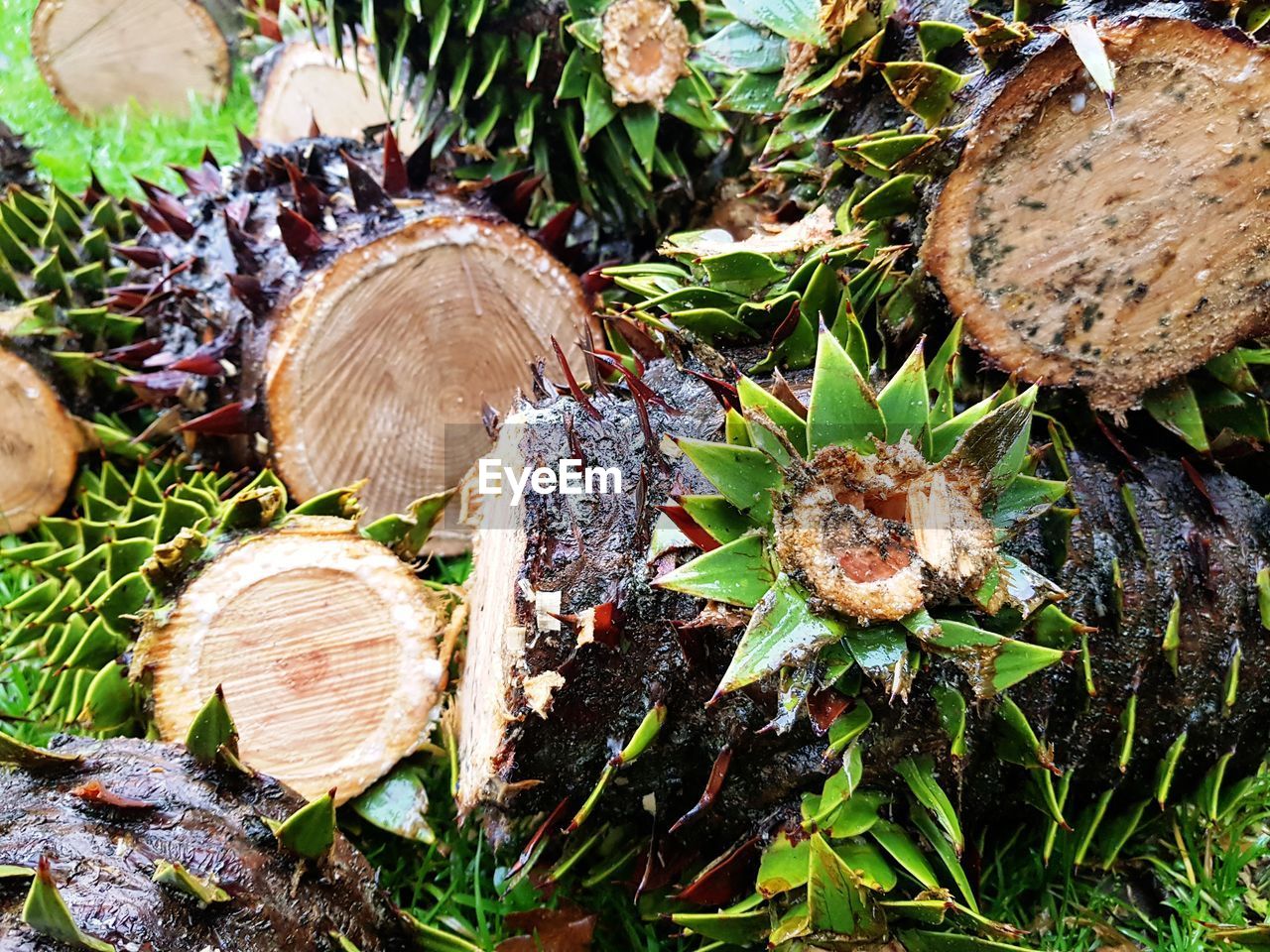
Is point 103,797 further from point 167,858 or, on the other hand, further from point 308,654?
point 308,654

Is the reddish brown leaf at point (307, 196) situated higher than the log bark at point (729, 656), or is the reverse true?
the reddish brown leaf at point (307, 196)

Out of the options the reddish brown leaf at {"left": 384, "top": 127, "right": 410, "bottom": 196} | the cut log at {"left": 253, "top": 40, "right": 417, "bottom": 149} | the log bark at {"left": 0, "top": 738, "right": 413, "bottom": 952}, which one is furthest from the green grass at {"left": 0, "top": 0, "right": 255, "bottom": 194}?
the log bark at {"left": 0, "top": 738, "right": 413, "bottom": 952}

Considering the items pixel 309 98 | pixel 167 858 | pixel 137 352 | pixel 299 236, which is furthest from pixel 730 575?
pixel 309 98

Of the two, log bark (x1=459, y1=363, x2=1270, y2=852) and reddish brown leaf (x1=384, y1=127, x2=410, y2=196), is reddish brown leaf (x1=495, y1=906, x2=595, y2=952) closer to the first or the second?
log bark (x1=459, y1=363, x2=1270, y2=852)

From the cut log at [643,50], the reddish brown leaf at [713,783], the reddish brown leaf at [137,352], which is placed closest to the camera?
the reddish brown leaf at [713,783]

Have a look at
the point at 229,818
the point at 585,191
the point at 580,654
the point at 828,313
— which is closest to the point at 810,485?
the point at 580,654

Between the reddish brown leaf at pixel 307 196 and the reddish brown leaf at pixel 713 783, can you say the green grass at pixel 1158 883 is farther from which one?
the reddish brown leaf at pixel 307 196

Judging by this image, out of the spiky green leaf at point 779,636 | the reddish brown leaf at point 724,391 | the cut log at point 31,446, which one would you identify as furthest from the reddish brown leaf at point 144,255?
the spiky green leaf at point 779,636
